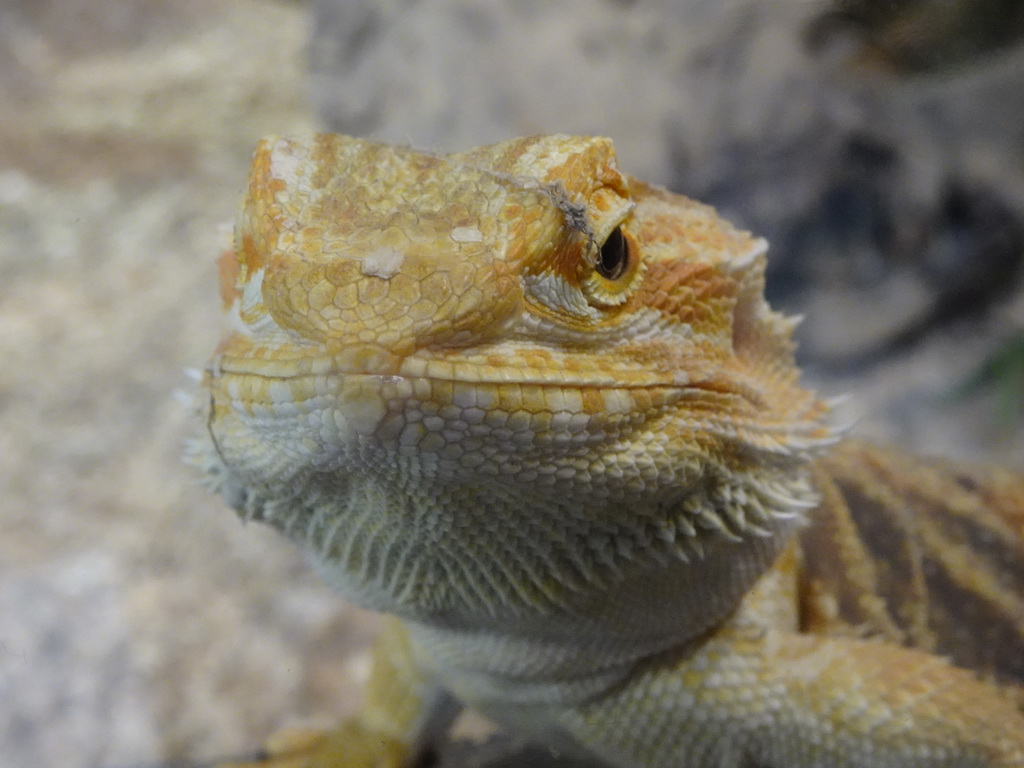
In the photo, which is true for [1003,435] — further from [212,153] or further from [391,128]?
[212,153]

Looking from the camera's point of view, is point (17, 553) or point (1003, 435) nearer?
point (17, 553)

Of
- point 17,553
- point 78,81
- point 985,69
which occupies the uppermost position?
point 985,69

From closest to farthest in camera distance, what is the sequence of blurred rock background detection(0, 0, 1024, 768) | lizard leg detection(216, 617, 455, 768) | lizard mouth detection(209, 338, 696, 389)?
lizard mouth detection(209, 338, 696, 389) < lizard leg detection(216, 617, 455, 768) < blurred rock background detection(0, 0, 1024, 768)

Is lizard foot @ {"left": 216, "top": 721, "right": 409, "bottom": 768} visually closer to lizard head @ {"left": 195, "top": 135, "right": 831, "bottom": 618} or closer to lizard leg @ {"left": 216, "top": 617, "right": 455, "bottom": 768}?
lizard leg @ {"left": 216, "top": 617, "right": 455, "bottom": 768}

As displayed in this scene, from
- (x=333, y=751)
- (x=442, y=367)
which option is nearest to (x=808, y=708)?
(x=442, y=367)

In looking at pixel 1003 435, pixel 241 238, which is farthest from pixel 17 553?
pixel 1003 435

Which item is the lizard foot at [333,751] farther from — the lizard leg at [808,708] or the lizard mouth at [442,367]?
the lizard mouth at [442,367]

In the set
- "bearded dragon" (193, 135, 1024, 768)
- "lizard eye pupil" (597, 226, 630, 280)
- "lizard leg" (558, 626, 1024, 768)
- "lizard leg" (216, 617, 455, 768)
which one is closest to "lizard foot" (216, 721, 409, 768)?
"lizard leg" (216, 617, 455, 768)
